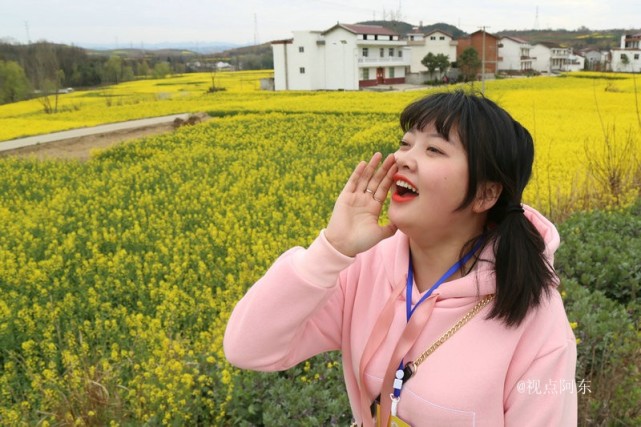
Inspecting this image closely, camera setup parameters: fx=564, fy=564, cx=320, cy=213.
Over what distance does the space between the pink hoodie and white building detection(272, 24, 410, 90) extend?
36.8 metres

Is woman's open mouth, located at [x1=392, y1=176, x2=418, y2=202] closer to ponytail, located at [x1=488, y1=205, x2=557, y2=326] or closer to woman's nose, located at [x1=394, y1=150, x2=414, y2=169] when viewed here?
woman's nose, located at [x1=394, y1=150, x2=414, y2=169]

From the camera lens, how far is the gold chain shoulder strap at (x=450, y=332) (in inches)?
49.3

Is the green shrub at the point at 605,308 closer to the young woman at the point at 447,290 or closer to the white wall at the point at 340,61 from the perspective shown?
the young woman at the point at 447,290

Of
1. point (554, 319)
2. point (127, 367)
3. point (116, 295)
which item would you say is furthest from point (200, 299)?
point (554, 319)

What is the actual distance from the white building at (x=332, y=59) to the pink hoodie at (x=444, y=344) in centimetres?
3676

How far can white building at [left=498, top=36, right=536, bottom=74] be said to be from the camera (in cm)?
5309

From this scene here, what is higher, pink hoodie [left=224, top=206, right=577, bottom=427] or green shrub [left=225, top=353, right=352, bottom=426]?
pink hoodie [left=224, top=206, right=577, bottom=427]

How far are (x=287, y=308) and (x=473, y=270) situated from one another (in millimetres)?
448

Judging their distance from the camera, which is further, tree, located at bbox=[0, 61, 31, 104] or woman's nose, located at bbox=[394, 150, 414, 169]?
tree, located at bbox=[0, 61, 31, 104]

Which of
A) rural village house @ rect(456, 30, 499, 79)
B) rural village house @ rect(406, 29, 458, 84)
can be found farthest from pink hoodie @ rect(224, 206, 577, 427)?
rural village house @ rect(406, 29, 458, 84)

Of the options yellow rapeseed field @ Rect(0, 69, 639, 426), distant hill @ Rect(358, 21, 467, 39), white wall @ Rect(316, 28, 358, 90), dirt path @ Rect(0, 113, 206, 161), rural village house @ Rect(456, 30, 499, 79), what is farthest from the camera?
distant hill @ Rect(358, 21, 467, 39)

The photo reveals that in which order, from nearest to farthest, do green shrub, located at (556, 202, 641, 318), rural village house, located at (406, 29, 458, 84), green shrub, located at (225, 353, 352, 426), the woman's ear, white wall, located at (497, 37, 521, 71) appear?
the woman's ear, green shrub, located at (225, 353, 352, 426), green shrub, located at (556, 202, 641, 318), rural village house, located at (406, 29, 458, 84), white wall, located at (497, 37, 521, 71)

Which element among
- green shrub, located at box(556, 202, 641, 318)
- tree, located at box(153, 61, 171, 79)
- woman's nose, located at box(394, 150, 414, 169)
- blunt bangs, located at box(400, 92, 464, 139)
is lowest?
green shrub, located at box(556, 202, 641, 318)

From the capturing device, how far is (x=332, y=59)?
38281mm
